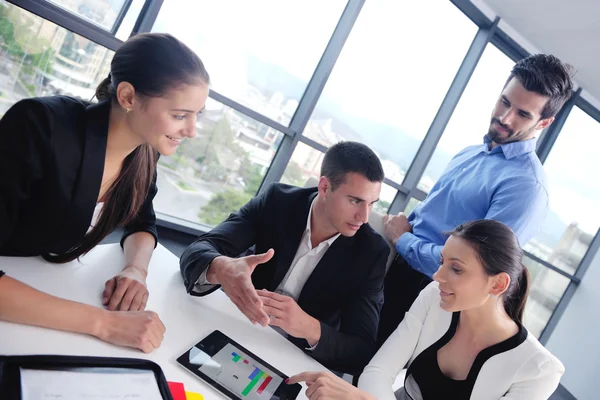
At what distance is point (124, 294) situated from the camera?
110cm

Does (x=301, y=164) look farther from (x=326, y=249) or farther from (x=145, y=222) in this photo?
(x=145, y=222)

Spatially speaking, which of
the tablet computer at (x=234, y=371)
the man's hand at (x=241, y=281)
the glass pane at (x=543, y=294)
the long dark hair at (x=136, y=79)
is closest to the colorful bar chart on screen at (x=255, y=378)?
the tablet computer at (x=234, y=371)

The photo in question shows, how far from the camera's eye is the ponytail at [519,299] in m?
1.50

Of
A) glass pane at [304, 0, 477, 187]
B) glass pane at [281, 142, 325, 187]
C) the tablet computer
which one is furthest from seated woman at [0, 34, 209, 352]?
glass pane at [304, 0, 477, 187]

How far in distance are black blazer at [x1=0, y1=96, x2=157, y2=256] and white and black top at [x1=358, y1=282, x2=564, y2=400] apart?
1.02m

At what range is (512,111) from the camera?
1.97 meters

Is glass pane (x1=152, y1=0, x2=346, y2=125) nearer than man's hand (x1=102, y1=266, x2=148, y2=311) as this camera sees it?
No

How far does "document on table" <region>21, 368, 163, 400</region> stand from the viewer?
0.69 m

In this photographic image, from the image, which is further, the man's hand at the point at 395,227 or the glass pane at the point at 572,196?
the glass pane at the point at 572,196

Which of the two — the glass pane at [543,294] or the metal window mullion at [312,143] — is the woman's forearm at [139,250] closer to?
the metal window mullion at [312,143]

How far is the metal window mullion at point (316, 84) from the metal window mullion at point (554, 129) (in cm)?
325

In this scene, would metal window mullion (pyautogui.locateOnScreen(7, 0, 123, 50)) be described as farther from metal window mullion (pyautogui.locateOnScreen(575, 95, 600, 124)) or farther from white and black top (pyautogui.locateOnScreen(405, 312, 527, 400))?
metal window mullion (pyautogui.locateOnScreen(575, 95, 600, 124))

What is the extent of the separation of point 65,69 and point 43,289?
2.19m

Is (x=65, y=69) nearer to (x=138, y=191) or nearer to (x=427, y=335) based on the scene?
(x=138, y=191)
